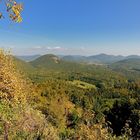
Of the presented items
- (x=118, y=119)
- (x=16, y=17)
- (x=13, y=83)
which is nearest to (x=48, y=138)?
(x=13, y=83)

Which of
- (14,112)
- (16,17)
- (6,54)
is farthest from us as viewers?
(14,112)

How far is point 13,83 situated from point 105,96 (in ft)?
360

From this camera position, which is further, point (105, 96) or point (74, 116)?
point (105, 96)

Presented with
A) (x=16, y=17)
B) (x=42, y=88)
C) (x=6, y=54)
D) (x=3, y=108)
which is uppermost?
(x=16, y=17)

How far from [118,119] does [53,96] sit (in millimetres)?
23378

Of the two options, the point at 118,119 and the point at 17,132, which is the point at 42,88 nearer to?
the point at 118,119

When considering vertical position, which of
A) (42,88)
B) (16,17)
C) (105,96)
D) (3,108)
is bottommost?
(105,96)

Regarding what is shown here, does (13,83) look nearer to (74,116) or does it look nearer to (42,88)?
(74,116)

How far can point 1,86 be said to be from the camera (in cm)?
1638

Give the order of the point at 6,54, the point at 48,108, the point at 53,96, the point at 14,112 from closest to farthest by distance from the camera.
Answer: the point at 6,54 → the point at 14,112 → the point at 48,108 → the point at 53,96

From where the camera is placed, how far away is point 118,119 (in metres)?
69.9

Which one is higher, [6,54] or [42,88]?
[6,54]

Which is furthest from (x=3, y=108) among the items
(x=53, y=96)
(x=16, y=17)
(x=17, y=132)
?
(x=53, y=96)

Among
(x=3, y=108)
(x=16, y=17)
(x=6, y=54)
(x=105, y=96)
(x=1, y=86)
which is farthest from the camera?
(x=105, y=96)
